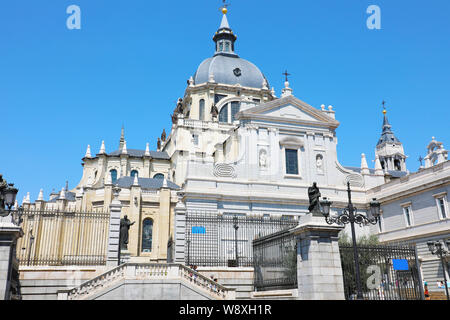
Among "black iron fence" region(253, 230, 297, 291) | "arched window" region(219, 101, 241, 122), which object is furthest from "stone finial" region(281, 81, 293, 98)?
"black iron fence" region(253, 230, 297, 291)

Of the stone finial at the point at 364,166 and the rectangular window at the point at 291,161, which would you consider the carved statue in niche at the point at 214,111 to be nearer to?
the rectangular window at the point at 291,161

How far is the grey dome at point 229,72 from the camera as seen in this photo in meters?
55.3

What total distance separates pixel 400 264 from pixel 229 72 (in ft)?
142

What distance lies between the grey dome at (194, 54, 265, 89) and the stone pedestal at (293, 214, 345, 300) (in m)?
43.2

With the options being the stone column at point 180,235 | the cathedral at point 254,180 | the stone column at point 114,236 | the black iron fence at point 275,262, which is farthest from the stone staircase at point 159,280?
the cathedral at point 254,180

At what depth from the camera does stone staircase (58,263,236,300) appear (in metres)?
16.1

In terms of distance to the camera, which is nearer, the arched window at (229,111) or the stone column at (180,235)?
the stone column at (180,235)

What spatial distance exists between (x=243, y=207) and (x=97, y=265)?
15588mm

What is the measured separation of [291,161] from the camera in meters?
36.4

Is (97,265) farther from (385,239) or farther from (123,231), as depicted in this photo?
(385,239)

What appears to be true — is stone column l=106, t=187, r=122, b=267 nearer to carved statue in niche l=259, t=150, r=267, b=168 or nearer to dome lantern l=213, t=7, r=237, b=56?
carved statue in niche l=259, t=150, r=267, b=168

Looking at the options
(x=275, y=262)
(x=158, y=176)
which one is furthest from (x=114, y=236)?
(x=158, y=176)

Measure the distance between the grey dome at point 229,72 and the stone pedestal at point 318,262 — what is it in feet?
142
